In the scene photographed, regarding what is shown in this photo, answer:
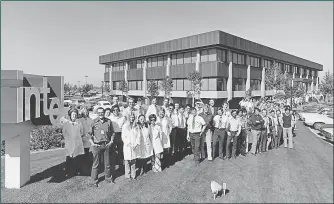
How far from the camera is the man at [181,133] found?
8.35 metres

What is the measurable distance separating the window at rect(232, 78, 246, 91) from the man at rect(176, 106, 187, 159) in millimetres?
24719

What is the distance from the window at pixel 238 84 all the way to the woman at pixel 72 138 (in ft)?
92.6

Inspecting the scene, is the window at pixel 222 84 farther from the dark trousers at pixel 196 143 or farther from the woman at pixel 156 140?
the woman at pixel 156 140

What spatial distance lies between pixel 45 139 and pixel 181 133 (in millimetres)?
5477

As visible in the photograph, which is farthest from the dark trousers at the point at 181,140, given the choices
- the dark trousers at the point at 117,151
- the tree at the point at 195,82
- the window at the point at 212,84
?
the window at the point at 212,84

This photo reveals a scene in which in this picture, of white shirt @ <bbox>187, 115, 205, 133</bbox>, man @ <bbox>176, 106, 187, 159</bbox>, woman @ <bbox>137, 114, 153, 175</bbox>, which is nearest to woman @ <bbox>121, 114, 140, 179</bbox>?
woman @ <bbox>137, 114, 153, 175</bbox>

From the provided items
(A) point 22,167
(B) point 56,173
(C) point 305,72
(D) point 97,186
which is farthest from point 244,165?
(C) point 305,72

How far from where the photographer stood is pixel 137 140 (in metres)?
6.21

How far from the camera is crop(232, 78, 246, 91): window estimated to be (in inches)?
1262

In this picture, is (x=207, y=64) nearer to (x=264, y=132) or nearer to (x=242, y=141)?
(x=264, y=132)

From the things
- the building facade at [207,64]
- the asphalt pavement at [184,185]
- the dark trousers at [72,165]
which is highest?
the building facade at [207,64]

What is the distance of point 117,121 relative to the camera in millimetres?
7105

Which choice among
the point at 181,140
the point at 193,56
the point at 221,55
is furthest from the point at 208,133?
the point at 193,56

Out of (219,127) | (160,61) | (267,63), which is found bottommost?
(219,127)
